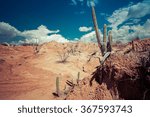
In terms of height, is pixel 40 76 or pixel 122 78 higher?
pixel 122 78

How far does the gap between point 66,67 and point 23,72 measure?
3.50m

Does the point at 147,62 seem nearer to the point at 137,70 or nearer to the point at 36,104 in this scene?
the point at 137,70

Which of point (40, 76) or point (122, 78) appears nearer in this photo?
point (122, 78)

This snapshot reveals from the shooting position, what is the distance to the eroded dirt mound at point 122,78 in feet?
15.4

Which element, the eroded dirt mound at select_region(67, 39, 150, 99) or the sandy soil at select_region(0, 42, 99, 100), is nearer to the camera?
the eroded dirt mound at select_region(67, 39, 150, 99)

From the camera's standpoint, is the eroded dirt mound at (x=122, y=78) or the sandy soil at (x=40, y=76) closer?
the eroded dirt mound at (x=122, y=78)

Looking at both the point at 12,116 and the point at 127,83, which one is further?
the point at 127,83

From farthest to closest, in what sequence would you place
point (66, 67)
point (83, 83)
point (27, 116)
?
point (66, 67) < point (83, 83) < point (27, 116)

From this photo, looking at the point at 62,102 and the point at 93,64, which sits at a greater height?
the point at 93,64

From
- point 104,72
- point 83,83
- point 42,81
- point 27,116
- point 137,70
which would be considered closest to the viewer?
point 27,116

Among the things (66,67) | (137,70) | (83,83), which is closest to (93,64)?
(66,67)

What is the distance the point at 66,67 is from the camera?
1531cm

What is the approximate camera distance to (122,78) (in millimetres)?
4980

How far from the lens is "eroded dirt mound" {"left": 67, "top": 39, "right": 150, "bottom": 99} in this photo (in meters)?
4.70
